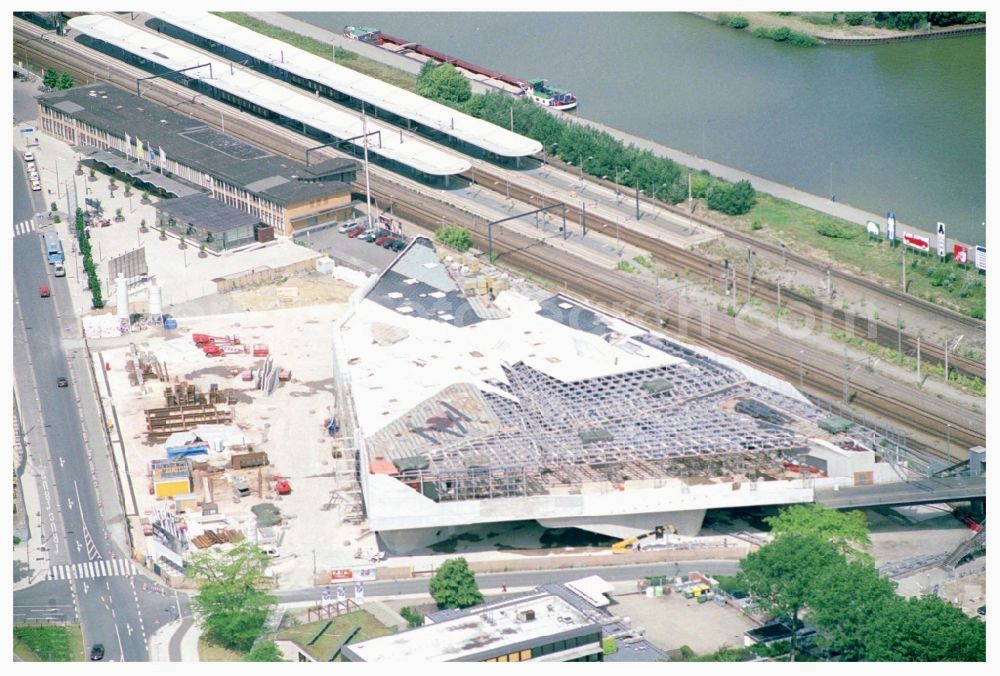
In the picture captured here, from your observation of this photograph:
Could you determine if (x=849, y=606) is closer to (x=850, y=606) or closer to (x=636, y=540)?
(x=850, y=606)

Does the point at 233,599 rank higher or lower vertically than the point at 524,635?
lower

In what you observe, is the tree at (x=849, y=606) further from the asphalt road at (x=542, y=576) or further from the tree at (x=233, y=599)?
the tree at (x=233, y=599)

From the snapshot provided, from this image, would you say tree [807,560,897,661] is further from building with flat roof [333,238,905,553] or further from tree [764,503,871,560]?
building with flat roof [333,238,905,553]

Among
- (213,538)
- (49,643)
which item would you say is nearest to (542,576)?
(213,538)

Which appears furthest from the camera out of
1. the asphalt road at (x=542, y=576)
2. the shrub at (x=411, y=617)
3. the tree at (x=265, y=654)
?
the asphalt road at (x=542, y=576)

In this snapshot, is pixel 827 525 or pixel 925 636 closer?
pixel 925 636

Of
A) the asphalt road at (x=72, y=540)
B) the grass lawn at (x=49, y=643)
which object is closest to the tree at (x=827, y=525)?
the asphalt road at (x=72, y=540)
